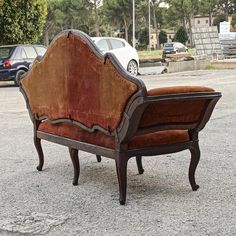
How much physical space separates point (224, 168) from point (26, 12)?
64.3 ft

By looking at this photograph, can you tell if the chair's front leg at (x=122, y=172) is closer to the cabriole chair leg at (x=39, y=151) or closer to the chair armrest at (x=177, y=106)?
the chair armrest at (x=177, y=106)

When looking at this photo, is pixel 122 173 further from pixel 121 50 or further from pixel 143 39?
pixel 143 39

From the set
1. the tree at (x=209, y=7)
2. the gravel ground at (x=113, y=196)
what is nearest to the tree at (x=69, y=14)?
the tree at (x=209, y=7)

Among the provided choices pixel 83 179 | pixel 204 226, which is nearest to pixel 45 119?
pixel 83 179

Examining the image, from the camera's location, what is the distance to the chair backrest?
4777mm

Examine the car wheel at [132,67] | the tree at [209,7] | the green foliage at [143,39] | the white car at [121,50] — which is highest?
the white car at [121,50]

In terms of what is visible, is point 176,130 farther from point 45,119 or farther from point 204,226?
point 45,119

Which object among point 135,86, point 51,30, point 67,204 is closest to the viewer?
point 135,86

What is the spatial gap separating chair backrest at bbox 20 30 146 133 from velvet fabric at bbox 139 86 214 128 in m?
0.22

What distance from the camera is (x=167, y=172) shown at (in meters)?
6.09

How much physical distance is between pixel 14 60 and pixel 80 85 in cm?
1602

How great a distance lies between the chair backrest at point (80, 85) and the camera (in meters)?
4.78

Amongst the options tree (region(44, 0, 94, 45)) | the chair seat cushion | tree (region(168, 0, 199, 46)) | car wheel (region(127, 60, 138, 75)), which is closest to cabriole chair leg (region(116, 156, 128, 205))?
the chair seat cushion

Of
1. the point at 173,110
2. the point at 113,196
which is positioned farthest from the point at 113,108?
the point at 113,196
